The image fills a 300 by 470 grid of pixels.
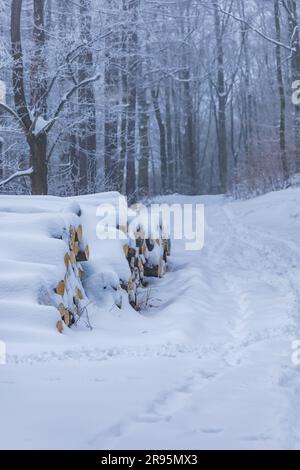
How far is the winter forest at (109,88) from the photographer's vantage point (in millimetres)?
11734

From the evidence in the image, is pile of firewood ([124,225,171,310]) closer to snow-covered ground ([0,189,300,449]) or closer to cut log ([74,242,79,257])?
snow-covered ground ([0,189,300,449])

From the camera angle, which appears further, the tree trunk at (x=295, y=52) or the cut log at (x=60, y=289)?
the tree trunk at (x=295, y=52)

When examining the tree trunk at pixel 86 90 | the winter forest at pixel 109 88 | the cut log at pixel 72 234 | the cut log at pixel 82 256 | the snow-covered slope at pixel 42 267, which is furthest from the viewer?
the tree trunk at pixel 86 90

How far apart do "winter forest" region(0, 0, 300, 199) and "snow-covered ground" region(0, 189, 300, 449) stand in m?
6.21

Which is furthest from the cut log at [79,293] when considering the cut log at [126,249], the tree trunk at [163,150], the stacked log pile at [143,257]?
the tree trunk at [163,150]

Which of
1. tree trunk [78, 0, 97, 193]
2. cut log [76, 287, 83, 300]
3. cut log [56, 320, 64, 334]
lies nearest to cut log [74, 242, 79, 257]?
cut log [76, 287, 83, 300]

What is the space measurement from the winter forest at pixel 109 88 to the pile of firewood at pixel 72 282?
508cm

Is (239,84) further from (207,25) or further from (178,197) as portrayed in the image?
(178,197)

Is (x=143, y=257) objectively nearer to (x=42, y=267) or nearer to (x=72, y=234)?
(x=72, y=234)

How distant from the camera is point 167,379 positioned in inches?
148

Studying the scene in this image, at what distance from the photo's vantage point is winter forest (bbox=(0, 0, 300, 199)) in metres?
11.7

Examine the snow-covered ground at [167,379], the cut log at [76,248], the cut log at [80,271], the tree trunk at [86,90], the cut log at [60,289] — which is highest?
the tree trunk at [86,90]

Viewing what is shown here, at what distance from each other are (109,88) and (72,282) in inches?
485

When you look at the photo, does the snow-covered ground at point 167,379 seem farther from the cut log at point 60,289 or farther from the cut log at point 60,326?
the cut log at point 60,289
